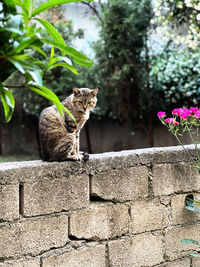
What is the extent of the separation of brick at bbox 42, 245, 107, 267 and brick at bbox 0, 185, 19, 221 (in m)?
0.34

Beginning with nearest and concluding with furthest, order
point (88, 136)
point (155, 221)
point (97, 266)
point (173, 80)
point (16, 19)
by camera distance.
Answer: point (16, 19)
point (97, 266)
point (155, 221)
point (173, 80)
point (88, 136)

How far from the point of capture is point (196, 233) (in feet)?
8.54

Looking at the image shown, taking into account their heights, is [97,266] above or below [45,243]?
below

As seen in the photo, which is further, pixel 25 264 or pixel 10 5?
pixel 25 264

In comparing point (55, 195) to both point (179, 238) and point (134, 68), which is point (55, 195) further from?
point (134, 68)

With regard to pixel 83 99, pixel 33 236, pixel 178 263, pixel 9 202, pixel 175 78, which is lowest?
pixel 178 263

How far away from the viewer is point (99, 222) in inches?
86.7

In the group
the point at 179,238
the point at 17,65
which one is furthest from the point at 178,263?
the point at 17,65

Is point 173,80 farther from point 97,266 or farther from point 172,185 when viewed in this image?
point 97,266

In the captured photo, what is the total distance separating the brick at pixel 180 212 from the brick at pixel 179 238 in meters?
0.05

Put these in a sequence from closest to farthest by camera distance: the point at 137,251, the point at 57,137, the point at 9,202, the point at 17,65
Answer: the point at 17,65, the point at 9,202, the point at 57,137, the point at 137,251

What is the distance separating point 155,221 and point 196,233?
393 mm

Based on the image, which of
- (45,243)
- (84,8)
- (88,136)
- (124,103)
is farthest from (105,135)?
(45,243)

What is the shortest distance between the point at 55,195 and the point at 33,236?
9.9 inches
